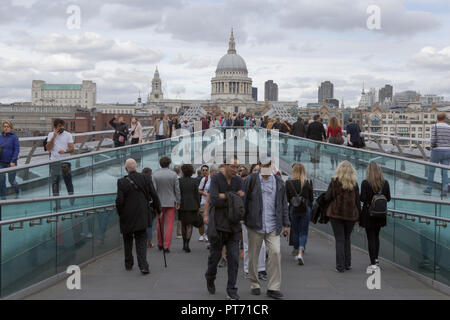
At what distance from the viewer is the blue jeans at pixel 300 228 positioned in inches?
429

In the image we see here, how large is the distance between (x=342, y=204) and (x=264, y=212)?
193 cm

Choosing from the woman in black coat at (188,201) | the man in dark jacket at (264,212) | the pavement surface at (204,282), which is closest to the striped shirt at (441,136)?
the pavement surface at (204,282)

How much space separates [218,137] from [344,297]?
2129 centimetres

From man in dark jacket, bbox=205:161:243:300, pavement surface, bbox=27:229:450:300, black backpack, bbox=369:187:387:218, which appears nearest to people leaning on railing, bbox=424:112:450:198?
pavement surface, bbox=27:229:450:300

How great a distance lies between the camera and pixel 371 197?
32.2 feet

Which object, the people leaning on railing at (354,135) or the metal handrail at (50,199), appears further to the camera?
the people leaning on railing at (354,135)

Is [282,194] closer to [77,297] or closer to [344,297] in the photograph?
[344,297]

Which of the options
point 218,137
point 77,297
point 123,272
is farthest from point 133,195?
point 218,137

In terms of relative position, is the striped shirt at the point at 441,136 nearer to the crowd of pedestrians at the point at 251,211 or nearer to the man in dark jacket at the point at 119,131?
the crowd of pedestrians at the point at 251,211

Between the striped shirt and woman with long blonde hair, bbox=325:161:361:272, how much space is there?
4016 millimetres

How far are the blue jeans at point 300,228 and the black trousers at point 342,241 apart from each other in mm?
952

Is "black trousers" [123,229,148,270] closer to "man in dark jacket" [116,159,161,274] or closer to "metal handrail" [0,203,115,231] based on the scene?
"man in dark jacket" [116,159,161,274]

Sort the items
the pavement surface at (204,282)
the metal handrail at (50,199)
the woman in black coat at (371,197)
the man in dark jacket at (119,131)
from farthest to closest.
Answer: the man in dark jacket at (119,131) < the woman in black coat at (371,197) < the pavement surface at (204,282) < the metal handrail at (50,199)

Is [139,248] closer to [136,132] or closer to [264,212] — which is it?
[264,212]
